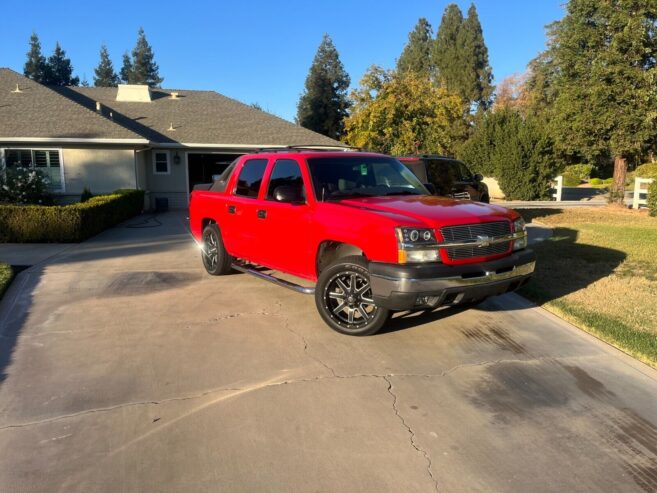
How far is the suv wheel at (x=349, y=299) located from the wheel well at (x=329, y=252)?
1.05ft

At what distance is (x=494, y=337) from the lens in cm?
529

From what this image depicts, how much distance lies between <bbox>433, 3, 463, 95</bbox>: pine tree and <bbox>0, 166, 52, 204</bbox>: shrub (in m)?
43.0

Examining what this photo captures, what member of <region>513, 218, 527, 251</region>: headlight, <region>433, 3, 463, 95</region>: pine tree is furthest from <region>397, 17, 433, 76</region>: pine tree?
<region>513, 218, 527, 251</region>: headlight

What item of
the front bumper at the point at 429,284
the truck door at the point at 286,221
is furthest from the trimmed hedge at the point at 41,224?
the front bumper at the point at 429,284

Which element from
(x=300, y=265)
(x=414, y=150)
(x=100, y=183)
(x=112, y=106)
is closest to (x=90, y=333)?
(x=300, y=265)

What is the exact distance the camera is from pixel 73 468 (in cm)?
303

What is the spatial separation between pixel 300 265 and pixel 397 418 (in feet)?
8.40

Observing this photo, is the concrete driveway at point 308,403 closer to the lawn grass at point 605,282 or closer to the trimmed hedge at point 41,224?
the lawn grass at point 605,282

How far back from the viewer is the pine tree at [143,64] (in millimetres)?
66938

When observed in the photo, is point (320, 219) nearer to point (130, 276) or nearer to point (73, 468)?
point (73, 468)

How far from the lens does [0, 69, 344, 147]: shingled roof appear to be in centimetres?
1770

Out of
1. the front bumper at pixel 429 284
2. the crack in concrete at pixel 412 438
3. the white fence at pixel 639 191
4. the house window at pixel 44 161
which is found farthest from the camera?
the white fence at pixel 639 191

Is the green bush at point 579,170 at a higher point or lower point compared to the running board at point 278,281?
higher

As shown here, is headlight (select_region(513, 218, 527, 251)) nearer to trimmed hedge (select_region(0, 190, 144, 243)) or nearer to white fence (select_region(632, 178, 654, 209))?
trimmed hedge (select_region(0, 190, 144, 243))
